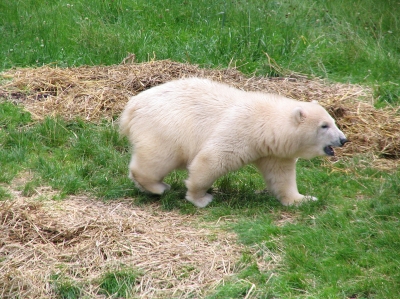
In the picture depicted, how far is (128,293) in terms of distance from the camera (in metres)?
4.80

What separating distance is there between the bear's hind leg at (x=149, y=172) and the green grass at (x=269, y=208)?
0.44 feet

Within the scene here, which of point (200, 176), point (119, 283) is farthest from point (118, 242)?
point (200, 176)

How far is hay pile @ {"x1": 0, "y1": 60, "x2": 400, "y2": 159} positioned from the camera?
7.93 metres

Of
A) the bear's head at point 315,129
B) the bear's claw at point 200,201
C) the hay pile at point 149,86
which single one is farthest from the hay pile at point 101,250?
the hay pile at point 149,86

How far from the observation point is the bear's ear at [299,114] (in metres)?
6.16

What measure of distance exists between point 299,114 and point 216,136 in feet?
2.70

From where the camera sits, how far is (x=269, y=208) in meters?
6.30

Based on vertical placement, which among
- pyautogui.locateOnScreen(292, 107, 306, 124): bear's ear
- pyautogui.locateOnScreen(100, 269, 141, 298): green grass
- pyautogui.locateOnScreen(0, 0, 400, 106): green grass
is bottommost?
pyautogui.locateOnScreen(0, 0, 400, 106): green grass

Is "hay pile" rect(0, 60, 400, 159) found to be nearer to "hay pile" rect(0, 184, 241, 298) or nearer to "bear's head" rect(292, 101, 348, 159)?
"bear's head" rect(292, 101, 348, 159)

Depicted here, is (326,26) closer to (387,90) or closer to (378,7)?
(378,7)

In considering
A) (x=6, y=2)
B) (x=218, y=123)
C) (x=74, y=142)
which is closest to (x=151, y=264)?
(x=218, y=123)

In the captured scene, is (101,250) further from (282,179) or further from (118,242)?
(282,179)

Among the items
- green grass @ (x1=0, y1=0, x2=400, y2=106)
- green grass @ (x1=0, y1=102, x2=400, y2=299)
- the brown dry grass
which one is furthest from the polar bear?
green grass @ (x1=0, y1=0, x2=400, y2=106)

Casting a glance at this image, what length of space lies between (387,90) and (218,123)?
12.6 ft
